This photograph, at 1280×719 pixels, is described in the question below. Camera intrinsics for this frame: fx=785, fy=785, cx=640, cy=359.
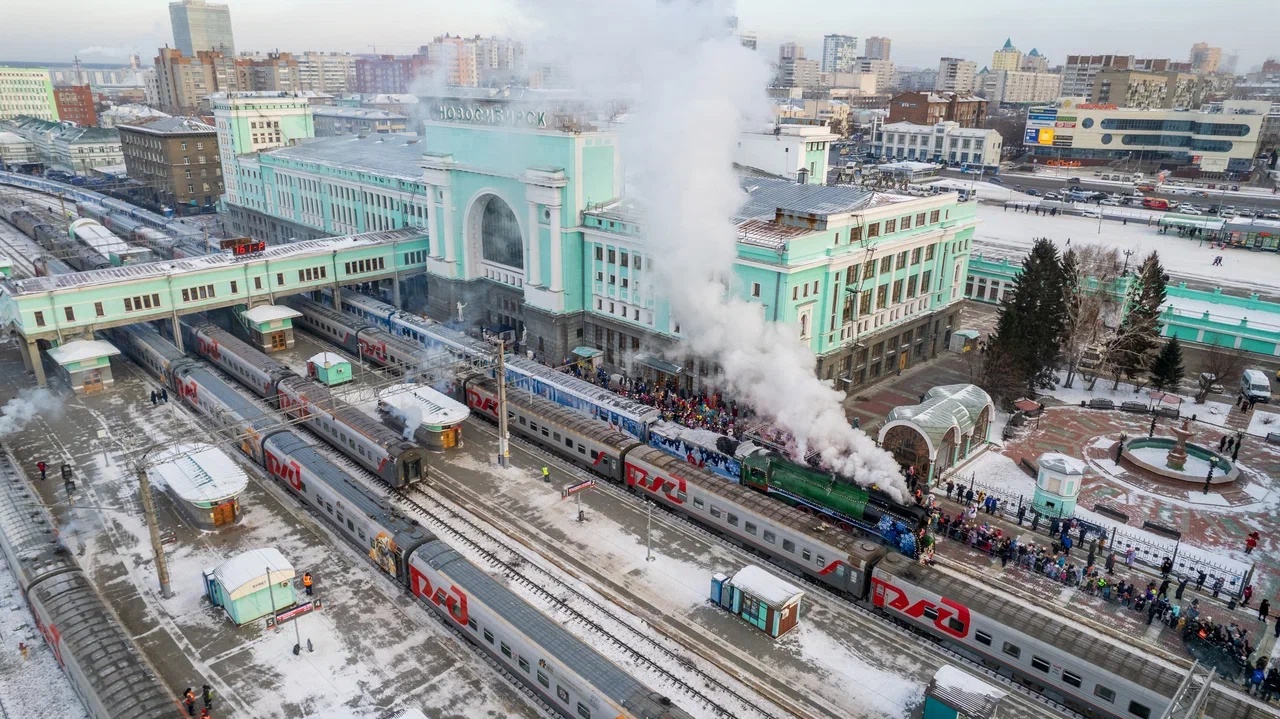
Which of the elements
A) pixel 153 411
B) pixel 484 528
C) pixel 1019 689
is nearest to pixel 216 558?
pixel 484 528

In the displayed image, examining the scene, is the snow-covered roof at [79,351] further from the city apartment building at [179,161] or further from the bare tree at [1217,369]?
the bare tree at [1217,369]

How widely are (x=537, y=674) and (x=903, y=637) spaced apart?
41.4ft

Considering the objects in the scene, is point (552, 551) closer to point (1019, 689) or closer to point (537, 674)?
point (537, 674)

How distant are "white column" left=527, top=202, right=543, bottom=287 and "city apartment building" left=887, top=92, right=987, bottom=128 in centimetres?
13532

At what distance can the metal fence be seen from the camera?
2998 centimetres

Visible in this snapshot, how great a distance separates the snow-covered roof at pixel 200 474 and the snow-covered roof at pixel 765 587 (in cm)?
2051

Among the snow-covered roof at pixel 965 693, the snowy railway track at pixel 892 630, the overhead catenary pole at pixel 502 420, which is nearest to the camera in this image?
the snow-covered roof at pixel 965 693

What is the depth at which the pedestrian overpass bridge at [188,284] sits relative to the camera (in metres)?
47.9

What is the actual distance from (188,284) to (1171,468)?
5930cm

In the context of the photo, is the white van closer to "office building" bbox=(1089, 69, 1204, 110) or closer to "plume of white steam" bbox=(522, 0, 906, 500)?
"plume of white steam" bbox=(522, 0, 906, 500)

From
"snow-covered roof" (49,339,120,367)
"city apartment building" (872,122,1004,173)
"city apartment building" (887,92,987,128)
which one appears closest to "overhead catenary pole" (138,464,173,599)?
"snow-covered roof" (49,339,120,367)

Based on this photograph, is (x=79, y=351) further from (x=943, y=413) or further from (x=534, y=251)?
(x=943, y=413)

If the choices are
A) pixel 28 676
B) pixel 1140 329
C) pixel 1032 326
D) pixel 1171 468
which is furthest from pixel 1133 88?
pixel 28 676

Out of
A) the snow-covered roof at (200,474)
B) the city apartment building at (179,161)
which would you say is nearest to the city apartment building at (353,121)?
the city apartment building at (179,161)
